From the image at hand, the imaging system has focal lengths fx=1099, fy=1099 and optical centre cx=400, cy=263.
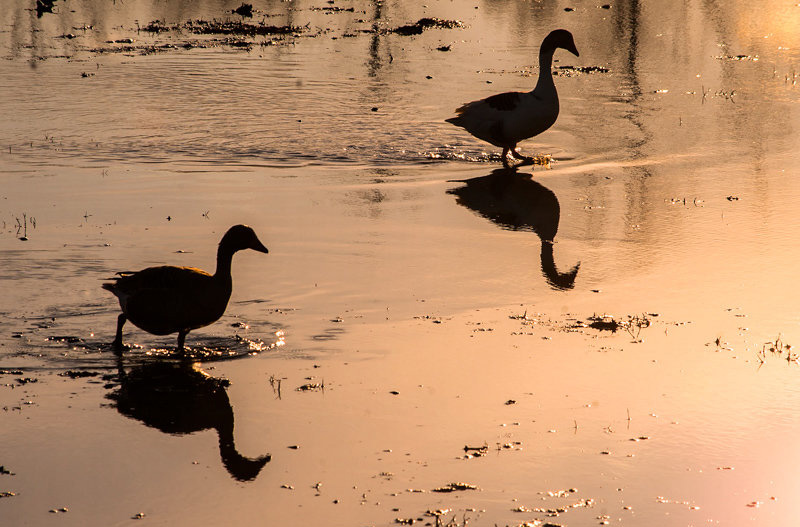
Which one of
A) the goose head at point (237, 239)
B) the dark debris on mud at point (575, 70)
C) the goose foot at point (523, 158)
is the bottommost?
the goose head at point (237, 239)

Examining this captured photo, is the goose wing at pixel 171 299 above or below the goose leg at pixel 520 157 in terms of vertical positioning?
below

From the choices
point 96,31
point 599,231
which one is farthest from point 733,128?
point 96,31

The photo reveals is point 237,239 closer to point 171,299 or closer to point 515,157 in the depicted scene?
point 171,299

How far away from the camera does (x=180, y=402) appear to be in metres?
8.13

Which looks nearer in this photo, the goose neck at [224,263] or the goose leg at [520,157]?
the goose neck at [224,263]

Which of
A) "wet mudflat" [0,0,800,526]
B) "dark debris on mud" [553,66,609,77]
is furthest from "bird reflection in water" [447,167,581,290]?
"dark debris on mud" [553,66,609,77]

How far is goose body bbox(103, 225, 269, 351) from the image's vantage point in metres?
8.68

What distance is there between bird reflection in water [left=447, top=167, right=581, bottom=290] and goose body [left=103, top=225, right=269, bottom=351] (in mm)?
3941

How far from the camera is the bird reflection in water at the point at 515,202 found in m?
13.0

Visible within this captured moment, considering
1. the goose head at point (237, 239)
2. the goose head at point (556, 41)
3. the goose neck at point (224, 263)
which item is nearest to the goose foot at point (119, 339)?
the goose neck at point (224, 263)

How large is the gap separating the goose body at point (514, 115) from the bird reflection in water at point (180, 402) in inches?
335

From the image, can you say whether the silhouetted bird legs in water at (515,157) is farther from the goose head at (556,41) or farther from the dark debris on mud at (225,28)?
the dark debris on mud at (225,28)

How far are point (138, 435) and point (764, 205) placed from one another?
8.88 metres

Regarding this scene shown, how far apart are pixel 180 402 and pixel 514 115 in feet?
30.3
